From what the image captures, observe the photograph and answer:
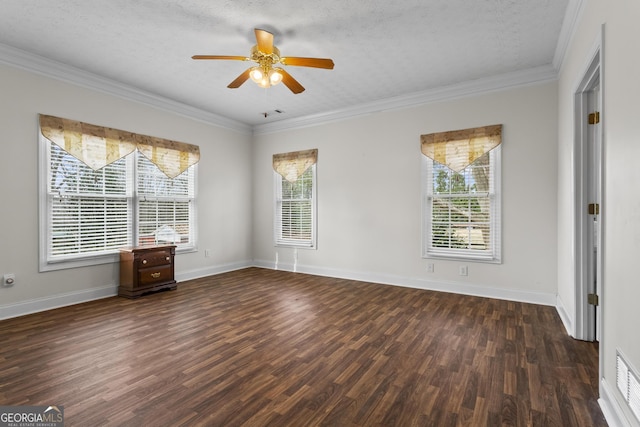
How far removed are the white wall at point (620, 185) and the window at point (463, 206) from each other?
7.24 ft

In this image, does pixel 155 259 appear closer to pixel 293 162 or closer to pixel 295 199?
pixel 295 199

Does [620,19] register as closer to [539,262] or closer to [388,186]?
[539,262]

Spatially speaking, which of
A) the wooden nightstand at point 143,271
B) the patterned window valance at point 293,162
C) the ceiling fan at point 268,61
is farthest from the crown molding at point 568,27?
the wooden nightstand at point 143,271

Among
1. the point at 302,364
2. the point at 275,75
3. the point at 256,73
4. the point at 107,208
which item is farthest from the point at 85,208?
the point at 302,364

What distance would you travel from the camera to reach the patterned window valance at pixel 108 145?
391 cm

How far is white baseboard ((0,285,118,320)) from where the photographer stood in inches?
140

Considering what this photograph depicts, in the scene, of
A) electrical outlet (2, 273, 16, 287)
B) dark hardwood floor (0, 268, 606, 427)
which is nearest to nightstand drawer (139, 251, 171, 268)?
dark hardwood floor (0, 268, 606, 427)

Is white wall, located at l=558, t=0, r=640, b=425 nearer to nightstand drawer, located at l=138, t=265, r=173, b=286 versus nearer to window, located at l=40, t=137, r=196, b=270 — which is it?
nightstand drawer, located at l=138, t=265, r=173, b=286

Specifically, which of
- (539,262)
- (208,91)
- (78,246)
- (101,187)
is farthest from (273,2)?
(539,262)

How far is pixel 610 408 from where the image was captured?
179cm

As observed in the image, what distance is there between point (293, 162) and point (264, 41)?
10.3ft

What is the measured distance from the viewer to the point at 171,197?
17.2 feet

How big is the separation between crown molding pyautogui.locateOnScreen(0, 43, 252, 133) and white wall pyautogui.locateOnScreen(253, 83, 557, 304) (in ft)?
5.03

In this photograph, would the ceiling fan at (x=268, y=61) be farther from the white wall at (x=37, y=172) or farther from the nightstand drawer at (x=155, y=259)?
the nightstand drawer at (x=155, y=259)
